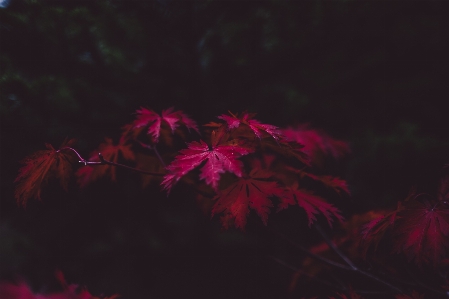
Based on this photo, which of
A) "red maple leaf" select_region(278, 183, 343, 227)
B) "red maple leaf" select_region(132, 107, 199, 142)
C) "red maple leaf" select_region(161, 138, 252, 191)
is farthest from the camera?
"red maple leaf" select_region(132, 107, 199, 142)

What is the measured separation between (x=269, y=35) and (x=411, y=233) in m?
1.43

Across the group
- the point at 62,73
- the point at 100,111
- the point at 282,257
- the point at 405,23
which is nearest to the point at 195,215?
the point at 282,257

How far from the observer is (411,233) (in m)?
0.78

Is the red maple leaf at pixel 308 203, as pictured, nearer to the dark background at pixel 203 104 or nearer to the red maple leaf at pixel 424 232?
the red maple leaf at pixel 424 232

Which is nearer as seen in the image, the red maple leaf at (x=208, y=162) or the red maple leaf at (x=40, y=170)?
the red maple leaf at (x=208, y=162)

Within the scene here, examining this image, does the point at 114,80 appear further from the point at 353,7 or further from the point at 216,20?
the point at 353,7

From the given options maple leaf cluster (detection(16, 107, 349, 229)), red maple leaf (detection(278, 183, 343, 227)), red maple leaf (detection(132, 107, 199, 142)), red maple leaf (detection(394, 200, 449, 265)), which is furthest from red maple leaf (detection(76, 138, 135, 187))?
red maple leaf (detection(394, 200, 449, 265))

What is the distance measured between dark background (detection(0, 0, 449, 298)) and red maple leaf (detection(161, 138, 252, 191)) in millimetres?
1076

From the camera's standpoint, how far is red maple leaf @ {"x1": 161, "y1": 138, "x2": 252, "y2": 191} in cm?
72

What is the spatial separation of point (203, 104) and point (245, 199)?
1218mm

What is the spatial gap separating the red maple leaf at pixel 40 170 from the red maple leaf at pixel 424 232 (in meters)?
0.94

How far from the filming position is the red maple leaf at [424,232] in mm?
739

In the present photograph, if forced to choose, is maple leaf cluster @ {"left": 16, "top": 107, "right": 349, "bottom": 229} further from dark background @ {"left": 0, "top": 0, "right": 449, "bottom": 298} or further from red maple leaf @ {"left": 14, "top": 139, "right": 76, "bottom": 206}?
dark background @ {"left": 0, "top": 0, "right": 449, "bottom": 298}

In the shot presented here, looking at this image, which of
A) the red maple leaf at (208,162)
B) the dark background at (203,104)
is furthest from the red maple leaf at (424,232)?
the dark background at (203,104)
